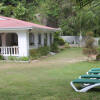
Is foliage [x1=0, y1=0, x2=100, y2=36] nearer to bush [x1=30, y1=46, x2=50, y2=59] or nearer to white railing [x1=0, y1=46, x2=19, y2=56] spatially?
bush [x1=30, y1=46, x2=50, y2=59]

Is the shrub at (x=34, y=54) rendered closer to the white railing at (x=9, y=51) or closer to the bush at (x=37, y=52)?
the bush at (x=37, y=52)

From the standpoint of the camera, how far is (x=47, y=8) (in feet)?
115

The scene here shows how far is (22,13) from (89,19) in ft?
34.4

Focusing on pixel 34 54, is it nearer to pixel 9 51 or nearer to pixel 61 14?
pixel 9 51

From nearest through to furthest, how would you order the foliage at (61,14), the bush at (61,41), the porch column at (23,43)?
the porch column at (23,43) < the foliage at (61,14) < the bush at (61,41)

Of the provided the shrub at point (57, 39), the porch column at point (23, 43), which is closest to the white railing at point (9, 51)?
the porch column at point (23, 43)

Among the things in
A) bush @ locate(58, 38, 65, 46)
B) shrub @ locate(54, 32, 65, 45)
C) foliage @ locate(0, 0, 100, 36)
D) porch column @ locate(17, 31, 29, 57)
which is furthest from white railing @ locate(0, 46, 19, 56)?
bush @ locate(58, 38, 65, 46)

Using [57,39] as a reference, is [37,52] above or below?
below

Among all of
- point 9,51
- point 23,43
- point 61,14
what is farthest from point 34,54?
point 61,14

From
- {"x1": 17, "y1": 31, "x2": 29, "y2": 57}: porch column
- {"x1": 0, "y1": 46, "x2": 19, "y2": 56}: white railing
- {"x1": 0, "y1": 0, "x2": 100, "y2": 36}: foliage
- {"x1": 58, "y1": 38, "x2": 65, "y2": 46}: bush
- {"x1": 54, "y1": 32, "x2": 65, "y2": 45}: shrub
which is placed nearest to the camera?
{"x1": 17, "y1": 31, "x2": 29, "y2": 57}: porch column

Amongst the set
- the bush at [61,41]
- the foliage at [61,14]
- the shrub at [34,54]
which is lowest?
the shrub at [34,54]

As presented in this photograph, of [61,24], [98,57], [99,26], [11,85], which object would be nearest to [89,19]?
[99,26]

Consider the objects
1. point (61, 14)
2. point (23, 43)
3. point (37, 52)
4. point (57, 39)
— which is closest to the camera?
point (23, 43)

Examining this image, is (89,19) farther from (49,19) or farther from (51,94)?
(51,94)
